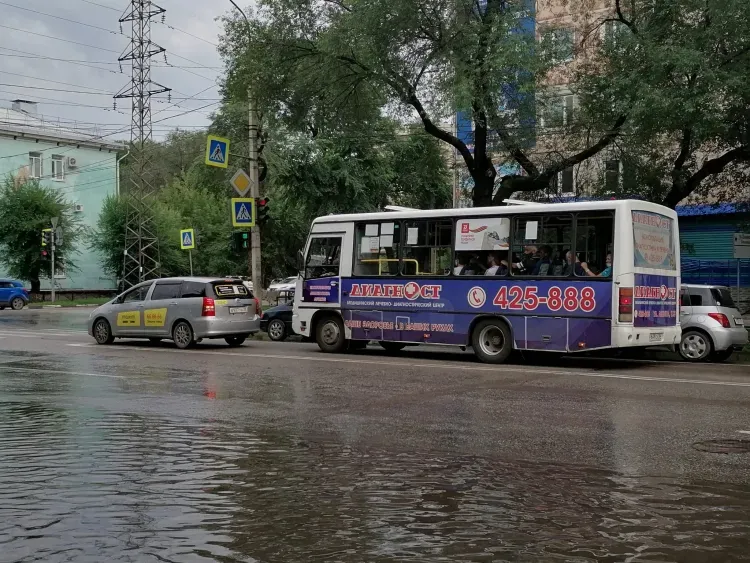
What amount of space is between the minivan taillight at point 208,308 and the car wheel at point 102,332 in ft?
10.6

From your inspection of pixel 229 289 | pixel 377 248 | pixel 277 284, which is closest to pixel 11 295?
pixel 277 284

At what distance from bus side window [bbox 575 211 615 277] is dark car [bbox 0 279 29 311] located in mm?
36233

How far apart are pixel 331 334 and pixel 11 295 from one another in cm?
3109

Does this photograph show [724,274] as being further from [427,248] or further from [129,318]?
[129,318]

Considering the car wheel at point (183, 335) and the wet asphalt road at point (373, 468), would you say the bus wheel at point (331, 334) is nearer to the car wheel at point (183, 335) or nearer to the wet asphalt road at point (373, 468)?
the car wheel at point (183, 335)

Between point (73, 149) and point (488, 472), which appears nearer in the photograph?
point (488, 472)

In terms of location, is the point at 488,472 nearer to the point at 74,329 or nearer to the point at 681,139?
the point at 681,139

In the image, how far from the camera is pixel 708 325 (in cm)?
1698

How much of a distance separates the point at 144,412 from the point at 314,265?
9.01 m

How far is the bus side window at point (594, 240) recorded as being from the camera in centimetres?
1462

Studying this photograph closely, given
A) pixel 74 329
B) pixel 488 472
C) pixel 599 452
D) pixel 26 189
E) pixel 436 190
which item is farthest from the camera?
pixel 26 189

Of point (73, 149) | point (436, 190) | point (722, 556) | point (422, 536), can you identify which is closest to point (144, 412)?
point (422, 536)

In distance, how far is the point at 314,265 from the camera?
18.6 m

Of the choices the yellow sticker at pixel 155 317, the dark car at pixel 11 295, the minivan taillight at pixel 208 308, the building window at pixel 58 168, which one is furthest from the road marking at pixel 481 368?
the building window at pixel 58 168
